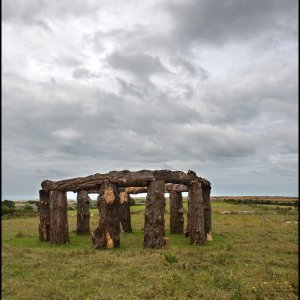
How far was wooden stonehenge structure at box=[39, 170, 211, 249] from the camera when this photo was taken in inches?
699

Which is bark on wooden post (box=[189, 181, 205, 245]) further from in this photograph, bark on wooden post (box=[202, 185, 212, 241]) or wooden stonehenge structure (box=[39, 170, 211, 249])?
bark on wooden post (box=[202, 185, 212, 241])

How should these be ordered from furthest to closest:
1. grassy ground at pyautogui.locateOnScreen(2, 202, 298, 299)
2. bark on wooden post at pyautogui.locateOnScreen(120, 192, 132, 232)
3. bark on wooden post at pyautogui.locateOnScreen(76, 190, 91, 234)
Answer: bark on wooden post at pyautogui.locateOnScreen(120, 192, 132, 232) < bark on wooden post at pyautogui.locateOnScreen(76, 190, 91, 234) < grassy ground at pyautogui.locateOnScreen(2, 202, 298, 299)

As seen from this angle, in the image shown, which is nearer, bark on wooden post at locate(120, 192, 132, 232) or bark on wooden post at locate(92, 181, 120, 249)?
bark on wooden post at locate(92, 181, 120, 249)

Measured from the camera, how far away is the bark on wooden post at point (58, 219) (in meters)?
19.6

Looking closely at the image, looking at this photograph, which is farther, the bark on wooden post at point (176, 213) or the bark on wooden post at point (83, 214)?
the bark on wooden post at point (176, 213)

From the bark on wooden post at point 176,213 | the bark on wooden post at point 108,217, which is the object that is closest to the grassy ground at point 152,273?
the bark on wooden post at point 108,217

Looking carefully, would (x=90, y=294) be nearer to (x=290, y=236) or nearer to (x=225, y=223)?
(x=290, y=236)

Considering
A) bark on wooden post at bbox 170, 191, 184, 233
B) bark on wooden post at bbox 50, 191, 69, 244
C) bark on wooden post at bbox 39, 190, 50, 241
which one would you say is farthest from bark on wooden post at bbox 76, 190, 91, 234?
bark on wooden post at bbox 170, 191, 184, 233

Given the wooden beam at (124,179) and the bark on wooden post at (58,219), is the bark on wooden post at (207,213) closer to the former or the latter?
the wooden beam at (124,179)

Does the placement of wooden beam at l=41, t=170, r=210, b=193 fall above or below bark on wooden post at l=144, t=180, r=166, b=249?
above

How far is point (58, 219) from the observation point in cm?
1964

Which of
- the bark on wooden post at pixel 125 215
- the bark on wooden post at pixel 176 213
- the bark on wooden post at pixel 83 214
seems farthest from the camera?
the bark on wooden post at pixel 125 215

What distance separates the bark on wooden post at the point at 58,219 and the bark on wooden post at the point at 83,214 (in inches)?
207

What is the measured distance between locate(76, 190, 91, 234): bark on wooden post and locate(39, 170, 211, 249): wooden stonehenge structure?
378cm
